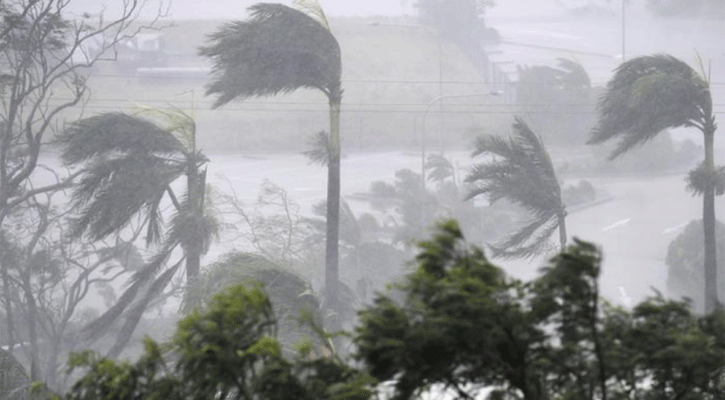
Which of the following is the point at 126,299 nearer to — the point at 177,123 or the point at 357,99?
the point at 177,123

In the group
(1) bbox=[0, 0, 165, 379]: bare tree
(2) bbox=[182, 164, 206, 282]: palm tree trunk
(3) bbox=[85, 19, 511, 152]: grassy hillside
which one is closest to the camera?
(2) bbox=[182, 164, 206, 282]: palm tree trunk

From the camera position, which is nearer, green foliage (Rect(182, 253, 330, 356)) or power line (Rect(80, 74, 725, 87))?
green foliage (Rect(182, 253, 330, 356))

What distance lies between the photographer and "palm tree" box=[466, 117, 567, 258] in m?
8.66

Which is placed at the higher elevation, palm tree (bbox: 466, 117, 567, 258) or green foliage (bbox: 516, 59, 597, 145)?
green foliage (bbox: 516, 59, 597, 145)

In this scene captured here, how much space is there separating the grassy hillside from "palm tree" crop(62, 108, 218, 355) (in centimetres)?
158

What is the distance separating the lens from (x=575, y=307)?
2.36 metres

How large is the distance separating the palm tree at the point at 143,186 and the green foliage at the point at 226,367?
6077 millimetres

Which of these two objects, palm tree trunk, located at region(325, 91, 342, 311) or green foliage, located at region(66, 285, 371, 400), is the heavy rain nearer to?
palm tree trunk, located at region(325, 91, 342, 311)

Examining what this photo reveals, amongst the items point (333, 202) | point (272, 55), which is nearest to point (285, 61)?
point (272, 55)

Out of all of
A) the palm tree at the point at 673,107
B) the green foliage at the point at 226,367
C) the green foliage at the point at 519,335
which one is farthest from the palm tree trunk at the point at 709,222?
the green foliage at the point at 226,367

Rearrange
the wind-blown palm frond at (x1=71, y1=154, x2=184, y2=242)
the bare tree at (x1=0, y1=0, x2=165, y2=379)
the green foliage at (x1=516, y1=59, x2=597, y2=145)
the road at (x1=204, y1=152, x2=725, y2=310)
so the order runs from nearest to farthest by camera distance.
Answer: the wind-blown palm frond at (x1=71, y1=154, x2=184, y2=242) → the bare tree at (x1=0, y1=0, x2=165, y2=379) → the road at (x1=204, y1=152, x2=725, y2=310) → the green foliage at (x1=516, y1=59, x2=597, y2=145)

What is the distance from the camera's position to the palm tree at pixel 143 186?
341 inches

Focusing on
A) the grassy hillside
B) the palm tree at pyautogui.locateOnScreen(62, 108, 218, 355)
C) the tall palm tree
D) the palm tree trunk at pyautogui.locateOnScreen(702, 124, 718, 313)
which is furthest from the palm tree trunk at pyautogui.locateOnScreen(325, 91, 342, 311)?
the palm tree trunk at pyautogui.locateOnScreen(702, 124, 718, 313)

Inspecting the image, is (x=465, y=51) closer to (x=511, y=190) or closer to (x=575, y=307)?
(x=511, y=190)
